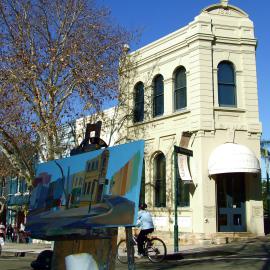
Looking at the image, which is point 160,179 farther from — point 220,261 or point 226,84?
point 220,261

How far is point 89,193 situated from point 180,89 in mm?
17711

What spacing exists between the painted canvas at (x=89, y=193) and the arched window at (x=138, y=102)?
60.1 feet

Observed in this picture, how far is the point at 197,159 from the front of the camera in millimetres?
20938

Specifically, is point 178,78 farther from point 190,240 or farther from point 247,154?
point 190,240

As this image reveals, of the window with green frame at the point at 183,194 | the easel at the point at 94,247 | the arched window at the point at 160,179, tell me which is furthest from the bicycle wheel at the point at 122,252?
the easel at the point at 94,247

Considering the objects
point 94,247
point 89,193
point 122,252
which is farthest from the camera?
point 122,252

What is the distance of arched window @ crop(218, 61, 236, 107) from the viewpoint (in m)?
22.0

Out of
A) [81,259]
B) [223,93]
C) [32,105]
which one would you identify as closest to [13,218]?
[32,105]

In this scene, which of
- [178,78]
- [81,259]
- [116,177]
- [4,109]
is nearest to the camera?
[116,177]

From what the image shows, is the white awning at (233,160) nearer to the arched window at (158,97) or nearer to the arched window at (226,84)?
the arched window at (226,84)

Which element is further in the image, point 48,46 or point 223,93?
point 223,93

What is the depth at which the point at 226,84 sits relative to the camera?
2222 cm

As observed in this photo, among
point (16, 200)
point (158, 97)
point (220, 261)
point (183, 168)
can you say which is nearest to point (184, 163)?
point (183, 168)

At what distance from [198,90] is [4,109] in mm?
8735
